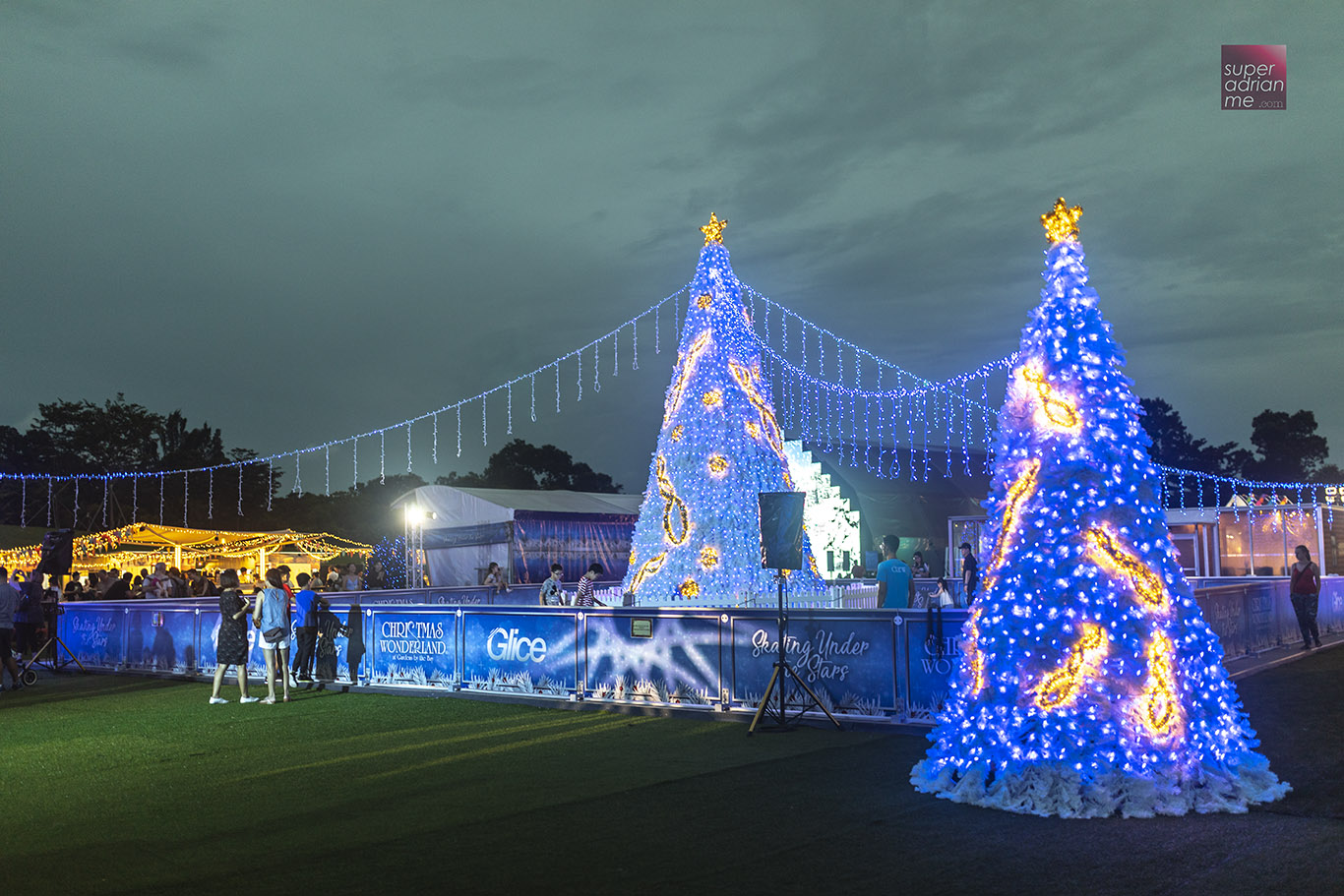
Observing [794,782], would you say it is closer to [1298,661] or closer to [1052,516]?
[1052,516]

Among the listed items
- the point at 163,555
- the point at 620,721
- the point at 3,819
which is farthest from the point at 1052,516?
the point at 163,555

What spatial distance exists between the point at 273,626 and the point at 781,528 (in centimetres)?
745

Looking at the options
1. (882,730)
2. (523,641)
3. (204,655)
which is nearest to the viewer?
(882,730)

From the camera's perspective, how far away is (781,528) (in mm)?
10781

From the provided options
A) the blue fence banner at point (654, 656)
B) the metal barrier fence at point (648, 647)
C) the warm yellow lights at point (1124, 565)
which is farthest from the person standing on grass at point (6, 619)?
the warm yellow lights at point (1124, 565)

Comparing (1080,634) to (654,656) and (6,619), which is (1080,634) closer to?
(654,656)

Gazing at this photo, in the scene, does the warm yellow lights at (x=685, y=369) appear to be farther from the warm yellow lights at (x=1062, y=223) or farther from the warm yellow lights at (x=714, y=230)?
the warm yellow lights at (x=1062, y=223)

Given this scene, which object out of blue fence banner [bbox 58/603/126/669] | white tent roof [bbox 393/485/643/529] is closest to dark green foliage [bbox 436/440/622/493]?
white tent roof [bbox 393/485/643/529]

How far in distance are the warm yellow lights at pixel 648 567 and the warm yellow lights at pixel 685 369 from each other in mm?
2386

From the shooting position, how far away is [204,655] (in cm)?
1767

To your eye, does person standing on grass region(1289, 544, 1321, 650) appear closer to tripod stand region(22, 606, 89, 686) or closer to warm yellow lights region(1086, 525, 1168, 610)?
warm yellow lights region(1086, 525, 1168, 610)

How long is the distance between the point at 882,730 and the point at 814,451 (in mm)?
24581

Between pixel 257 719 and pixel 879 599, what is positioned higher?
pixel 879 599

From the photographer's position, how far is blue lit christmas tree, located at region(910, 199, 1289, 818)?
7168 mm
